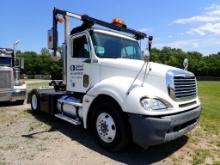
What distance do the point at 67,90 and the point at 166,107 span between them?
3.49 meters

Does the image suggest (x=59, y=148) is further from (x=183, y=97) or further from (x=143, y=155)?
(x=183, y=97)

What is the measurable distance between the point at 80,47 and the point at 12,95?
556 centimetres

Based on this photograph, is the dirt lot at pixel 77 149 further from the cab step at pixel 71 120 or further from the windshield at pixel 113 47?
the windshield at pixel 113 47

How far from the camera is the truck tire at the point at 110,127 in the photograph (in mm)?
5691

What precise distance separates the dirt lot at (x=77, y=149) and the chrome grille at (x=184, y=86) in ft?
3.88

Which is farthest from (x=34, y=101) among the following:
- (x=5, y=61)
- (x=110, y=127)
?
(x=110, y=127)

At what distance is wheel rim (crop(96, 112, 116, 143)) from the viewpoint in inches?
234

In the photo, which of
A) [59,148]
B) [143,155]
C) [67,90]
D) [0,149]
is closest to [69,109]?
[67,90]

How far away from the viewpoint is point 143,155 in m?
5.94

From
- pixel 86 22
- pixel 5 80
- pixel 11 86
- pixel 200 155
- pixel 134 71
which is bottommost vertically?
pixel 200 155

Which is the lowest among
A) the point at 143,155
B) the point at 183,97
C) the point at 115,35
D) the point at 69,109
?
the point at 143,155

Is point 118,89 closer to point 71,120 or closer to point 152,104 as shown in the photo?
point 152,104

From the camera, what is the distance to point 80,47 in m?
7.54

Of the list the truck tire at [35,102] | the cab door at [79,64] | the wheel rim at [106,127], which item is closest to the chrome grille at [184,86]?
the wheel rim at [106,127]
